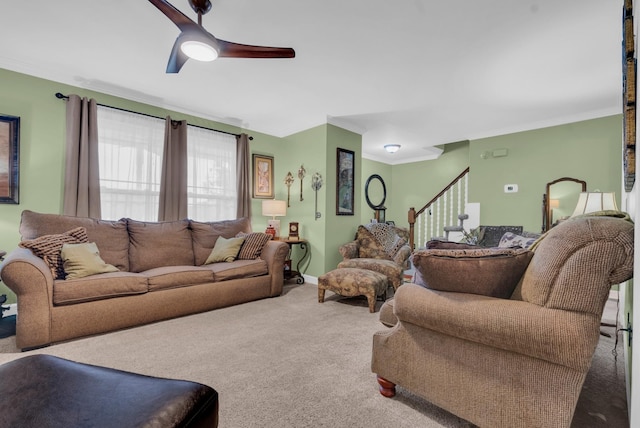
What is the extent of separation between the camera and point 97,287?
2389 mm

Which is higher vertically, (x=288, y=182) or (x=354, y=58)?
(x=354, y=58)

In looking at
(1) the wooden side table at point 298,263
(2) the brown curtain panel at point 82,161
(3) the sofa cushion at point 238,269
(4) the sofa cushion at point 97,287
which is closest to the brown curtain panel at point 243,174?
(1) the wooden side table at point 298,263

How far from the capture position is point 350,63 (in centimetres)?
280

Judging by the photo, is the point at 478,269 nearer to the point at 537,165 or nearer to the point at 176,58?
the point at 176,58

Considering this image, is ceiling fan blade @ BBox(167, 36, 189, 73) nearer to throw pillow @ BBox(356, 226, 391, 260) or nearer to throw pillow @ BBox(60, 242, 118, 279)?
throw pillow @ BBox(60, 242, 118, 279)

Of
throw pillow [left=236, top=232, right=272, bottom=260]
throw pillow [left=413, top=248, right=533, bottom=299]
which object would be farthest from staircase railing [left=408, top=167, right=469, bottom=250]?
throw pillow [left=413, top=248, right=533, bottom=299]

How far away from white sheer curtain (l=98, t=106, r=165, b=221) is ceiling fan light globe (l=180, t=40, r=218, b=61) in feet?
6.68

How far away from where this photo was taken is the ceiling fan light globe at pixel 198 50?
1.94m

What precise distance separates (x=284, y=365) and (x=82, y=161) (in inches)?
123

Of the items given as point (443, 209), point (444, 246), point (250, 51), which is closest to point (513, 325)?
point (444, 246)

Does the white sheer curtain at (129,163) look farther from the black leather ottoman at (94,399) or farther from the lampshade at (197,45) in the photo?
the black leather ottoman at (94,399)

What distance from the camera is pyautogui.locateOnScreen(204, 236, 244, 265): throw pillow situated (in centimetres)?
349

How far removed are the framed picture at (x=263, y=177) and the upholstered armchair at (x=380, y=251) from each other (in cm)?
166

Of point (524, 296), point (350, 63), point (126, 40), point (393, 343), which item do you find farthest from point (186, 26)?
point (524, 296)
